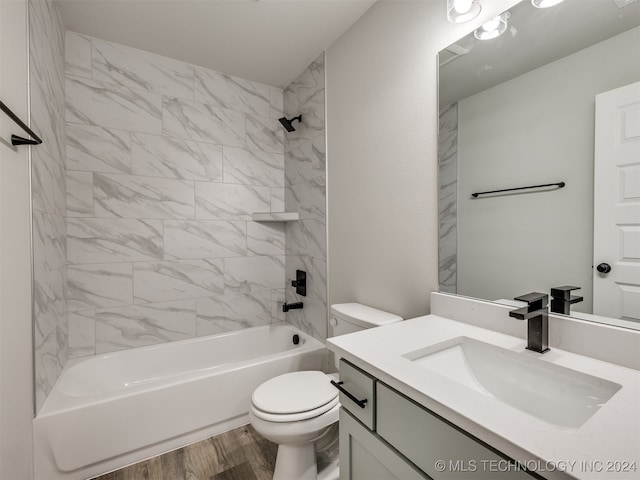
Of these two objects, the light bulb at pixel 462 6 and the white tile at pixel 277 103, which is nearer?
the light bulb at pixel 462 6

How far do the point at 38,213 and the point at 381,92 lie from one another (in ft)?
5.80

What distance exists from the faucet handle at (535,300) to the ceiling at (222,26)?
5.52 ft

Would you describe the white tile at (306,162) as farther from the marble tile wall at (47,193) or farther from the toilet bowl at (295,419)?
the marble tile wall at (47,193)

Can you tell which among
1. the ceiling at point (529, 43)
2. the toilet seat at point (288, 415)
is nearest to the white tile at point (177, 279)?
the toilet seat at point (288, 415)

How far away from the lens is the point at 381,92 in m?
1.60

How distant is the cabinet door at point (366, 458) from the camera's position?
0.75 meters

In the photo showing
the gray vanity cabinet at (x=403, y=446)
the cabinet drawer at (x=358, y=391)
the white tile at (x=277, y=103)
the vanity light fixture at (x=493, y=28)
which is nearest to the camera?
the gray vanity cabinet at (x=403, y=446)

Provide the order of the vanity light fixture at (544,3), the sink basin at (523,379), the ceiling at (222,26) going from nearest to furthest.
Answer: the sink basin at (523,379) → the vanity light fixture at (544,3) → the ceiling at (222,26)

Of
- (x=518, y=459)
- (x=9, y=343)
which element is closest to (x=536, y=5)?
(x=518, y=459)

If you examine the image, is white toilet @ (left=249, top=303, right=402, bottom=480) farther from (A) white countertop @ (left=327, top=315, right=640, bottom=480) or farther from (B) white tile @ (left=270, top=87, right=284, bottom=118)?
(B) white tile @ (left=270, top=87, right=284, bottom=118)

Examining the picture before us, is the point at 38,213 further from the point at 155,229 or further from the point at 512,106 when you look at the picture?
the point at 512,106

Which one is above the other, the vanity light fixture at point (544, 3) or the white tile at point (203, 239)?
the vanity light fixture at point (544, 3)

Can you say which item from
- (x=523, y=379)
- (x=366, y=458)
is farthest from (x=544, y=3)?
(x=366, y=458)

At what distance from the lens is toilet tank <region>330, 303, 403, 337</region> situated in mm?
1463
